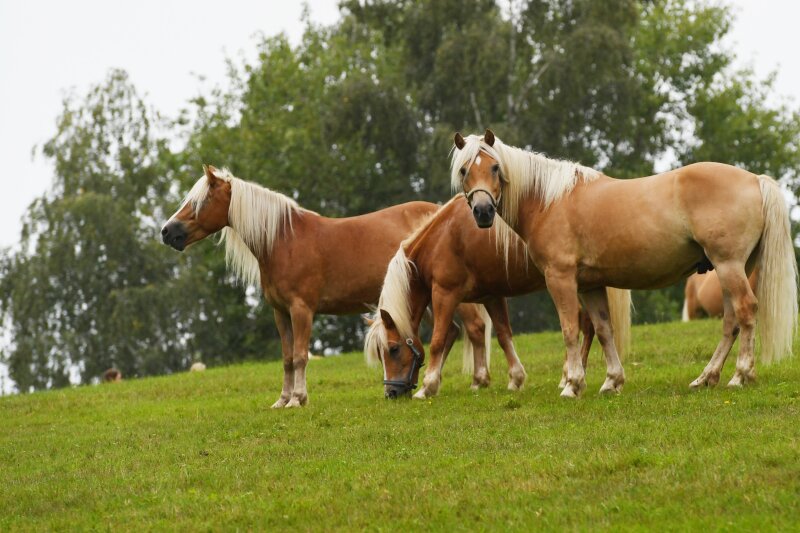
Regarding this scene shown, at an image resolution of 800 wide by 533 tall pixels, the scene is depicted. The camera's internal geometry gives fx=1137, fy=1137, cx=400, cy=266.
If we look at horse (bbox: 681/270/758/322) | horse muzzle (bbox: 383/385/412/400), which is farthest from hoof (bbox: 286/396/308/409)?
horse (bbox: 681/270/758/322)

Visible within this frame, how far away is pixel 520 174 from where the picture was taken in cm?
1205

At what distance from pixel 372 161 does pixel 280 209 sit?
3280 centimetres

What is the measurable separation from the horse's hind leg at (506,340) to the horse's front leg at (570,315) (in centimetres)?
170

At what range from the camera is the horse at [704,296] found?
2527cm

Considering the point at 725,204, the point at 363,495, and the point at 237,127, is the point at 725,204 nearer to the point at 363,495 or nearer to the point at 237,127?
the point at 363,495

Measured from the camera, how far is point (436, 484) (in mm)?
8188

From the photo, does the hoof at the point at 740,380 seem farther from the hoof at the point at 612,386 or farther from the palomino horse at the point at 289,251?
the palomino horse at the point at 289,251

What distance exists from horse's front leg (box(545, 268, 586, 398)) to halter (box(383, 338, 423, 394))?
2166mm

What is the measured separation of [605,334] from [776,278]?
1.98 meters

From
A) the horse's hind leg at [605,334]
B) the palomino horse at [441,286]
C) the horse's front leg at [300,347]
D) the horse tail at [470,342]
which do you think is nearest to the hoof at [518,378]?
the palomino horse at [441,286]

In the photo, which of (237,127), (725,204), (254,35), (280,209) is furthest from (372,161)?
(725,204)

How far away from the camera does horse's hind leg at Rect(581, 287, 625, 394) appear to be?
39.1 ft

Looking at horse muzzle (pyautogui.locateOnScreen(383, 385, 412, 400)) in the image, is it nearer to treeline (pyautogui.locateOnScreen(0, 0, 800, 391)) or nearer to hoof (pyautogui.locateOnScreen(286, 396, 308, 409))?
hoof (pyautogui.locateOnScreen(286, 396, 308, 409))

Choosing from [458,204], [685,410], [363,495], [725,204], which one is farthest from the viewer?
[458,204]
